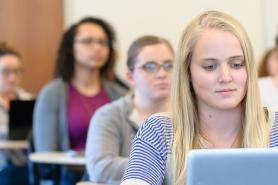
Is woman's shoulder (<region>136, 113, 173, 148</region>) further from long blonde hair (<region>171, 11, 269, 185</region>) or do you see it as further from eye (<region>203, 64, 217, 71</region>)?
eye (<region>203, 64, 217, 71</region>)

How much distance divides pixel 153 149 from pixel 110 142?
2.74ft

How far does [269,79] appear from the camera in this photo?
3.14 meters

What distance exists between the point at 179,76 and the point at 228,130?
197mm

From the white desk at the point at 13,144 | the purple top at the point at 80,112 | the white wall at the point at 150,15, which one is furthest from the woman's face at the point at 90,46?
the white wall at the point at 150,15

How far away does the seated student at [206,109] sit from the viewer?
4.44ft

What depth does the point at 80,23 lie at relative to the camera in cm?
373

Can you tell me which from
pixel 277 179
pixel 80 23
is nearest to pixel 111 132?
pixel 277 179

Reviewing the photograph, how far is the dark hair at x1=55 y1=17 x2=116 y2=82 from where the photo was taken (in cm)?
357

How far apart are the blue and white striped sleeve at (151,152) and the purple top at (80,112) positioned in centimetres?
178

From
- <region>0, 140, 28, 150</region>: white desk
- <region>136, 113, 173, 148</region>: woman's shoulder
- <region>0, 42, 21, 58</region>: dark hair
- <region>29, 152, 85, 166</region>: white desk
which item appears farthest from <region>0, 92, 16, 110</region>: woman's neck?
<region>136, 113, 173, 148</region>: woman's shoulder

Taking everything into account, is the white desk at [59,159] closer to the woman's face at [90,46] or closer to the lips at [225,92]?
the woman's face at [90,46]

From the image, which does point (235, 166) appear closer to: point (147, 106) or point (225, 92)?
Answer: point (225, 92)

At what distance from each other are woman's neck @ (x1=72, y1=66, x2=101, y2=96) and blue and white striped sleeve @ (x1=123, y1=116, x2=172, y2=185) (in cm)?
207

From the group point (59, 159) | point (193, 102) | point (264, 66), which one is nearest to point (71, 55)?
point (59, 159)
